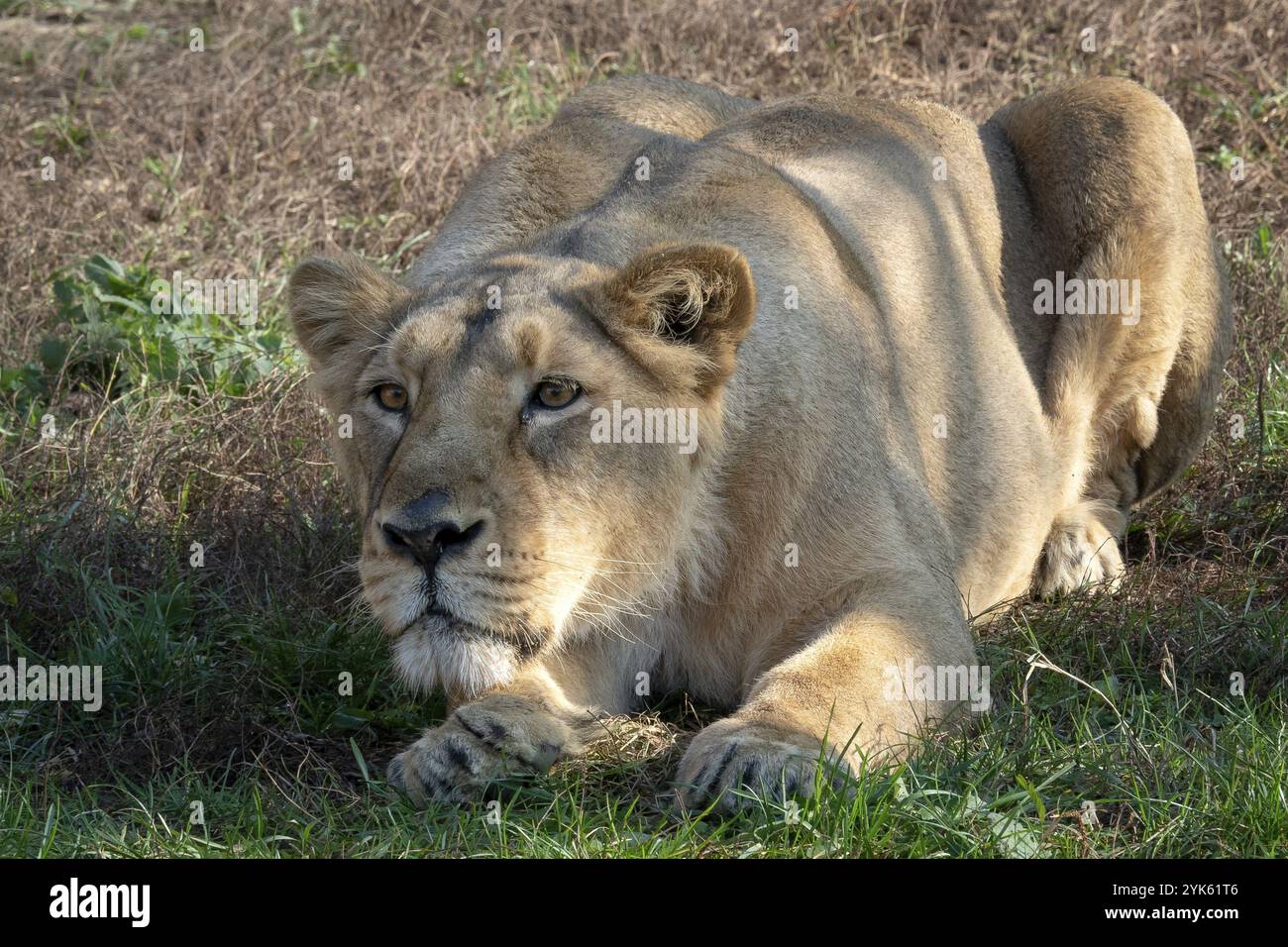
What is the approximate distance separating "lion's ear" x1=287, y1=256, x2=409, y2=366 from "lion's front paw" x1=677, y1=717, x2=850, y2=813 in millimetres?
1438

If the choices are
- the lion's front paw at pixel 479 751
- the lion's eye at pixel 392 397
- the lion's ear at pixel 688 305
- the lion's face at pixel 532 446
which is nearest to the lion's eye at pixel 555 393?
the lion's face at pixel 532 446

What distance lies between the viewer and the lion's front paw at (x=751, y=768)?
3.79 m

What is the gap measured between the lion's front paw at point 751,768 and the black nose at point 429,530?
2.41 ft

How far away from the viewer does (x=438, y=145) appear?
27.8 ft

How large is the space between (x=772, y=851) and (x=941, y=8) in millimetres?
6712

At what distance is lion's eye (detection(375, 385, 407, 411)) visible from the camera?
427 centimetres

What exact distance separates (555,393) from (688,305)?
15.9 inches

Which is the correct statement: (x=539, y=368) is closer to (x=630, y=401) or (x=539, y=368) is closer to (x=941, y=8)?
(x=630, y=401)

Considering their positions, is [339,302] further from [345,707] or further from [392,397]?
[345,707]

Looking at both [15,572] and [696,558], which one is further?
[15,572]

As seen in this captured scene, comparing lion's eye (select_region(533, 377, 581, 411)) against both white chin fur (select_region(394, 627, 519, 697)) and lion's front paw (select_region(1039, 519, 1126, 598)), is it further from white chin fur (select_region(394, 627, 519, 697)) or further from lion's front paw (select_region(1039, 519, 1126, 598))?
lion's front paw (select_region(1039, 519, 1126, 598))

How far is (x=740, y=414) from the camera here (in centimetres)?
446

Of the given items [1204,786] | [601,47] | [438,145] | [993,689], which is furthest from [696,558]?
[601,47]

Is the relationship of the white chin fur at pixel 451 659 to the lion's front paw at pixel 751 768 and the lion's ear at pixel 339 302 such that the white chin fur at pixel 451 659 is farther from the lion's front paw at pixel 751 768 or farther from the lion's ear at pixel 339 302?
the lion's ear at pixel 339 302
